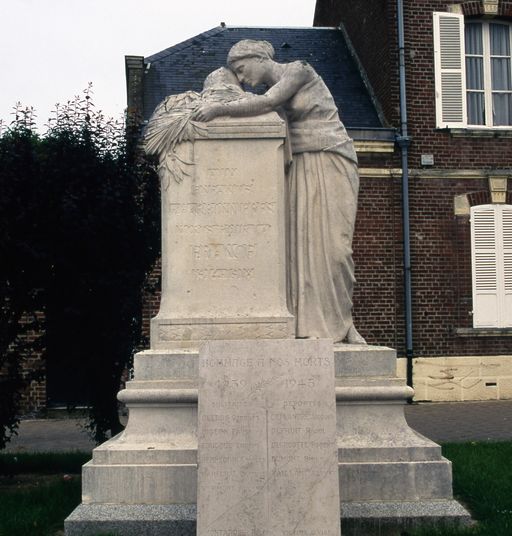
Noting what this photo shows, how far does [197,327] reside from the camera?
5.34 meters

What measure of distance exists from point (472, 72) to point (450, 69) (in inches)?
24.0

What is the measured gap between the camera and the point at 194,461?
4.93 meters

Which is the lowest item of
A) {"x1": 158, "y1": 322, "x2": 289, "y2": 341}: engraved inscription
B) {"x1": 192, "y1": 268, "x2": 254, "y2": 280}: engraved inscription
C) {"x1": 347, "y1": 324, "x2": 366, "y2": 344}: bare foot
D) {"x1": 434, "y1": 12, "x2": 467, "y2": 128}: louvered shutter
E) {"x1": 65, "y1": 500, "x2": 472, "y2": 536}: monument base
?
{"x1": 65, "y1": 500, "x2": 472, "y2": 536}: monument base

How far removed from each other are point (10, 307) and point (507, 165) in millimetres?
10673

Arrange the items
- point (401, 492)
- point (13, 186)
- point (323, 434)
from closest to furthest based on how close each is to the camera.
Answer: point (323, 434), point (401, 492), point (13, 186)

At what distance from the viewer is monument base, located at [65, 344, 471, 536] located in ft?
15.4

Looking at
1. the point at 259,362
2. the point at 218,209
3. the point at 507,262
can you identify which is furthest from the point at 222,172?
the point at 507,262

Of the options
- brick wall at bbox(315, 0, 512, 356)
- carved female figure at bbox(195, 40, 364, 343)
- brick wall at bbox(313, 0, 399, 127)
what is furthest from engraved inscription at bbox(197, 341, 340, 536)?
brick wall at bbox(313, 0, 399, 127)

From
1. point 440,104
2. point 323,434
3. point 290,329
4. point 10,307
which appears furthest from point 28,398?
point 323,434

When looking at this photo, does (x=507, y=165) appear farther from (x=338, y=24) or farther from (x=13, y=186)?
(x=13, y=186)

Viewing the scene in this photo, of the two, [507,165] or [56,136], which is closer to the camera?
[56,136]

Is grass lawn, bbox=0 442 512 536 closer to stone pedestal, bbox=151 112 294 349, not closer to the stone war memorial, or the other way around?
the stone war memorial

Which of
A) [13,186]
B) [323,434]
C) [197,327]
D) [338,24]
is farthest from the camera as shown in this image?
[338,24]

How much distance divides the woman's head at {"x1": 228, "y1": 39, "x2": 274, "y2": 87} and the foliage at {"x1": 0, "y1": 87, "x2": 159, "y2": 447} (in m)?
2.17
